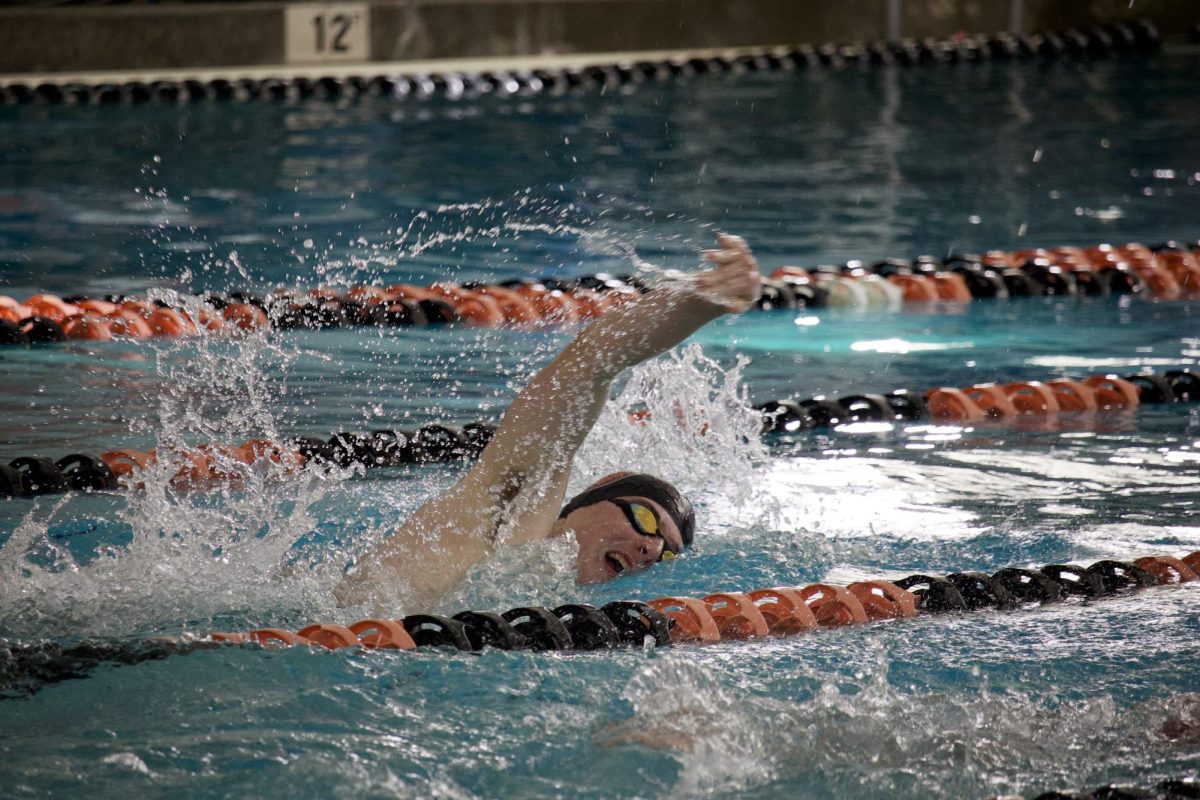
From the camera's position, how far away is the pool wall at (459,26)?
13.3m

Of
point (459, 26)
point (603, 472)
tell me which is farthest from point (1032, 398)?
point (459, 26)

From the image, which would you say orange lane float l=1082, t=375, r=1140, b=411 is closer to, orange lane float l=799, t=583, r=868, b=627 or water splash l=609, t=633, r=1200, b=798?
orange lane float l=799, t=583, r=868, b=627

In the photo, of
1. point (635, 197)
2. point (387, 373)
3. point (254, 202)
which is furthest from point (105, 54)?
point (387, 373)

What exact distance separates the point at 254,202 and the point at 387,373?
337 centimetres

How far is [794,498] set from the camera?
15.3 ft

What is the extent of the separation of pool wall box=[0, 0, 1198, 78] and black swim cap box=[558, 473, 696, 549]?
10830 mm

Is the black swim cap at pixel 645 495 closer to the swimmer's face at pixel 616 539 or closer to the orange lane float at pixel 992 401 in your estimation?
the swimmer's face at pixel 616 539

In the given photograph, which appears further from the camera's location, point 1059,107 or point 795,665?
point 1059,107

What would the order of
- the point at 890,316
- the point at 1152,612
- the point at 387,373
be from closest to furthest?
the point at 1152,612 < the point at 387,373 < the point at 890,316

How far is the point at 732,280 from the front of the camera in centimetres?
294

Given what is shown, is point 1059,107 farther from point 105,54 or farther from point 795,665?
point 795,665

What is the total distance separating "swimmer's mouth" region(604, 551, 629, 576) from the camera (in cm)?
340

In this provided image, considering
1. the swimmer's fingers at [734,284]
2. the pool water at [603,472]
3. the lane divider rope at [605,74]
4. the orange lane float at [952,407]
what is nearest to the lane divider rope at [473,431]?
the orange lane float at [952,407]

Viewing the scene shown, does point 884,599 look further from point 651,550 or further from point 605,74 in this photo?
point 605,74
